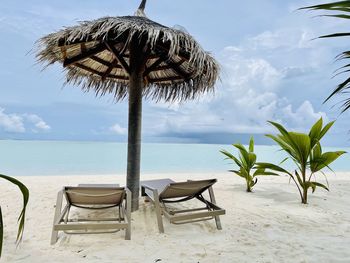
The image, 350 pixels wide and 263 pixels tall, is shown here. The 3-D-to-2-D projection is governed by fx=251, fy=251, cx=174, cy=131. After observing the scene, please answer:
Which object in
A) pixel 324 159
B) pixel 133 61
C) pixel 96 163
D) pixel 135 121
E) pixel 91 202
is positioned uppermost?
pixel 133 61

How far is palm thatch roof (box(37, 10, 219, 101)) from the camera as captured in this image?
Result: 2947mm

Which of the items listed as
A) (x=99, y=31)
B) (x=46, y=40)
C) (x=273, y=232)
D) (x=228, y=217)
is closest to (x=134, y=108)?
(x=99, y=31)

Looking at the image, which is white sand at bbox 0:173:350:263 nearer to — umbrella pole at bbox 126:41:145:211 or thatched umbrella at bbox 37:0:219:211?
umbrella pole at bbox 126:41:145:211

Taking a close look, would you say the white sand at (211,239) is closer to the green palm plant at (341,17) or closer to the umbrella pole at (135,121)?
the umbrella pole at (135,121)

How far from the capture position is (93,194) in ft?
8.79

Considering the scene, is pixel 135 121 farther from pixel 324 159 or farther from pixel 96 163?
pixel 96 163

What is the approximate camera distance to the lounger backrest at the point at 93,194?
104 inches

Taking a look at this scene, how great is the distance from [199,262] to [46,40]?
10.3 feet

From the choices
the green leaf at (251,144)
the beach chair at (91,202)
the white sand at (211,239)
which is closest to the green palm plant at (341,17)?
the white sand at (211,239)

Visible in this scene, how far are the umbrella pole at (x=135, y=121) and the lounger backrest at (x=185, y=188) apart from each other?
0.69 meters

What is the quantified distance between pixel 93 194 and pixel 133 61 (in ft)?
6.21

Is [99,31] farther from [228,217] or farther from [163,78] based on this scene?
[228,217]

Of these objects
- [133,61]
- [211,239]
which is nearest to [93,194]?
[211,239]

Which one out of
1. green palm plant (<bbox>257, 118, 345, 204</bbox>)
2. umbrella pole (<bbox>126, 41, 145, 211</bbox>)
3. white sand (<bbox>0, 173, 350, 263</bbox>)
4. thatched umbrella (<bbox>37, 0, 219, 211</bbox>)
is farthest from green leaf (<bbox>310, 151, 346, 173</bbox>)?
umbrella pole (<bbox>126, 41, 145, 211</bbox>)
